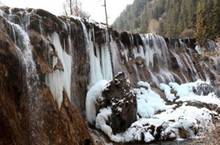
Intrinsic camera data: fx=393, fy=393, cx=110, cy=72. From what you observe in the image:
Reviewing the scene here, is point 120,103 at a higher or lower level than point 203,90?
lower

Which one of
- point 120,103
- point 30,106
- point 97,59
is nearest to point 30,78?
point 30,106

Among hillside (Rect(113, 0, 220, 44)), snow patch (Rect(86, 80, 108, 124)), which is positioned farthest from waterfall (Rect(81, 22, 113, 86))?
hillside (Rect(113, 0, 220, 44))

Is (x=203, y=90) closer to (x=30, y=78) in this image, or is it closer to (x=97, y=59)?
(x=97, y=59)

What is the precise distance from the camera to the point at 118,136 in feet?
79.9

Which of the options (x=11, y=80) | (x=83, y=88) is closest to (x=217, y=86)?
(x=83, y=88)

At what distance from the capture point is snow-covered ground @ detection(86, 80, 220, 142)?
2438 cm

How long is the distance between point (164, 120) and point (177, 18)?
72.5m

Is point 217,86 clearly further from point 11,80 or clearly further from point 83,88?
point 11,80

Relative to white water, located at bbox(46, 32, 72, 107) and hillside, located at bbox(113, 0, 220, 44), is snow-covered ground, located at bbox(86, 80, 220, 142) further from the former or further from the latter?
hillside, located at bbox(113, 0, 220, 44)

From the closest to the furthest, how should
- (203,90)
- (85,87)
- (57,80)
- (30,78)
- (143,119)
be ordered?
(30,78) → (57,80) → (143,119) → (85,87) → (203,90)

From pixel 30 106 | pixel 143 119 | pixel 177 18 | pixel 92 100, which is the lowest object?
pixel 143 119

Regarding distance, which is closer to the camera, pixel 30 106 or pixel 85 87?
pixel 30 106

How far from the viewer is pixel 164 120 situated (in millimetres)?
25875

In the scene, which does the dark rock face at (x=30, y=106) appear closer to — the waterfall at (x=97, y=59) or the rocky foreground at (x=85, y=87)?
the rocky foreground at (x=85, y=87)
